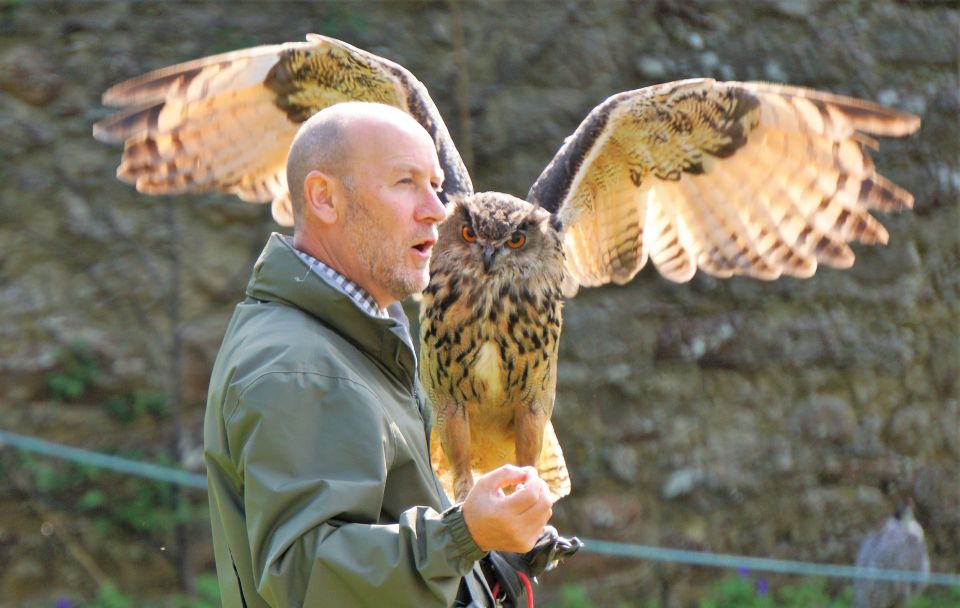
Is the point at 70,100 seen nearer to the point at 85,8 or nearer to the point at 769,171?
the point at 85,8

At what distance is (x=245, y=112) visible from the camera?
3.41 m

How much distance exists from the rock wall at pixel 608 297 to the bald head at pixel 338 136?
122 inches

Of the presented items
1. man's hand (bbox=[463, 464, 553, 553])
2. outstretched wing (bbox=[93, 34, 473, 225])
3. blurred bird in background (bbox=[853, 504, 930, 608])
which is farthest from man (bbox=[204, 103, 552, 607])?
blurred bird in background (bbox=[853, 504, 930, 608])

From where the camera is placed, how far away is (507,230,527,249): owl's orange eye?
305 cm

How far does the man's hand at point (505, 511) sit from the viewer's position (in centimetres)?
151

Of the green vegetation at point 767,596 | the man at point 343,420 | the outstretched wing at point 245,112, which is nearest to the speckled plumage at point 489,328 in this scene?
the outstretched wing at point 245,112

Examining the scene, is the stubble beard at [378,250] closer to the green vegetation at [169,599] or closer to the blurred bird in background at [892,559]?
the green vegetation at [169,599]

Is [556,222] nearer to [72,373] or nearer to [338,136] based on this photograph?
[338,136]

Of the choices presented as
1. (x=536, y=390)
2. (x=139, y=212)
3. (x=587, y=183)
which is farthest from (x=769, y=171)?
(x=139, y=212)

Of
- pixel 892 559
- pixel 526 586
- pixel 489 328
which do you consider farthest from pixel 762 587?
pixel 526 586

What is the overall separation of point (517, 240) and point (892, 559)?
2.91m

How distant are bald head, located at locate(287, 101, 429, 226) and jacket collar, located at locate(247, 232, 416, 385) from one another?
0.10 meters

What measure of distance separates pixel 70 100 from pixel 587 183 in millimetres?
2303

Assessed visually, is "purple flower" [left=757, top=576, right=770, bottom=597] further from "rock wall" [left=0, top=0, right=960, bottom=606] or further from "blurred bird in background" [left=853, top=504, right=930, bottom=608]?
"blurred bird in background" [left=853, top=504, right=930, bottom=608]
